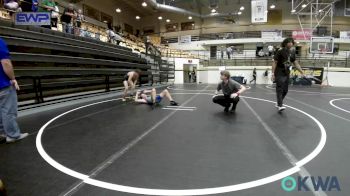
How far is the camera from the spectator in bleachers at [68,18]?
34.2 feet

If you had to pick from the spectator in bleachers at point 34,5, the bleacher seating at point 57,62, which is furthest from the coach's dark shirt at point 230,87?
the spectator in bleachers at point 34,5

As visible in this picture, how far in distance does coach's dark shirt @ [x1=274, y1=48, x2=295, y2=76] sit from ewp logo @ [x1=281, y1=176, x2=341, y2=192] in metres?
4.21

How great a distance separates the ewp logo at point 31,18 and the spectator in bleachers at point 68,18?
3.33 m

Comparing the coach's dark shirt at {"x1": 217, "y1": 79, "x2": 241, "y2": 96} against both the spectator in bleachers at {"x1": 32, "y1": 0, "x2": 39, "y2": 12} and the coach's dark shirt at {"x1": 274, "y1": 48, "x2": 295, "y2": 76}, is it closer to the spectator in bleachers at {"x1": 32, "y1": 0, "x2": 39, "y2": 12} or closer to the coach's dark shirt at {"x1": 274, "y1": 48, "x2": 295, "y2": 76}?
the coach's dark shirt at {"x1": 274, "y1": 48, "x2": 295, "y2": 76}

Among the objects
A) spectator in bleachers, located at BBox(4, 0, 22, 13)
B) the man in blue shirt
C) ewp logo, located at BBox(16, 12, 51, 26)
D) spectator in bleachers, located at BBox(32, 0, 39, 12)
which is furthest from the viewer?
spectator in bleachers, located at BBox(32, 0, 39, 12)

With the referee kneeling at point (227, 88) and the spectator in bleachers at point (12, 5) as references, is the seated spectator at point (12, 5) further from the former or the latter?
the referee kneeling at point (227, 88)

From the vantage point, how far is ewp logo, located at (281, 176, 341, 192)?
2.14 m

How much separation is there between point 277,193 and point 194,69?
91.1ft

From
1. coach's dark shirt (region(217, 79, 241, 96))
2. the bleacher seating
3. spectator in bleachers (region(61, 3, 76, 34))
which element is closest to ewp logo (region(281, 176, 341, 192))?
coach's dark shirt (region(217, 79, 241, 96))

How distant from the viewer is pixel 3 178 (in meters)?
2.31

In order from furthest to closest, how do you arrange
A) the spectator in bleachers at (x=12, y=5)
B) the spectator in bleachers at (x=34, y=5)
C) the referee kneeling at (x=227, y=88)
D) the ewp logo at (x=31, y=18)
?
the spectator in bleachers at (x=34, y=5), the spectator in bleachers at (x=12, y=5), the ewp logo at (x=31, y=18), the referee kneeling at (x=227, y=88)

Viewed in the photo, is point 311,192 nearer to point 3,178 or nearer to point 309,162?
point 309,162

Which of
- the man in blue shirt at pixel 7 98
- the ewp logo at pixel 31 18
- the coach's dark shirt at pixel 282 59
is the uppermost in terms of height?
the ewp logo at pixel 31 18

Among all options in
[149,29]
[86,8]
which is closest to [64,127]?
[86,8]
